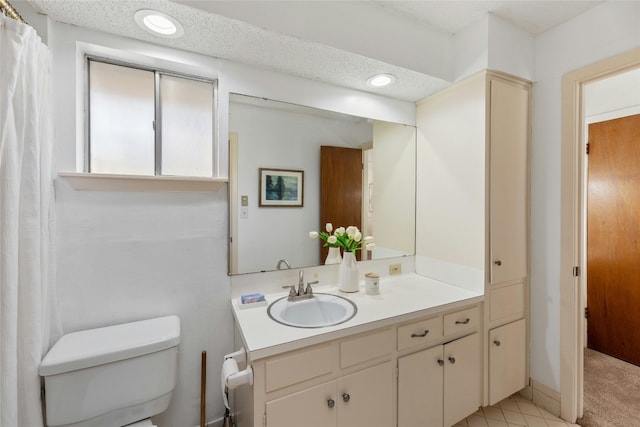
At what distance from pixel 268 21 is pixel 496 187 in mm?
1524

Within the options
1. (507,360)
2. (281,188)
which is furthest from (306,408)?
(507,360)

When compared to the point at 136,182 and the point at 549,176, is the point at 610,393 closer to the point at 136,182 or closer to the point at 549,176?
the point at 549,176

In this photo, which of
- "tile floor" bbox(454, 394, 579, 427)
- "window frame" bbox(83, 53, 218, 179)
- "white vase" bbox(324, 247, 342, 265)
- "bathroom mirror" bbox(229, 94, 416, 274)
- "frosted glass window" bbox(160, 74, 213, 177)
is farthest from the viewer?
"white vase" bbox(324, 247, 342, 265)

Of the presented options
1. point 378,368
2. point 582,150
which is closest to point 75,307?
point 378,368

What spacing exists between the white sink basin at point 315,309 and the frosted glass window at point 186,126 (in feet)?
2.79

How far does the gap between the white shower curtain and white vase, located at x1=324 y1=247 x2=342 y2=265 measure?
1334mm

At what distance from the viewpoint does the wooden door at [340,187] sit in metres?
1.80

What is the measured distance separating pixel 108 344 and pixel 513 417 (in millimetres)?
2289

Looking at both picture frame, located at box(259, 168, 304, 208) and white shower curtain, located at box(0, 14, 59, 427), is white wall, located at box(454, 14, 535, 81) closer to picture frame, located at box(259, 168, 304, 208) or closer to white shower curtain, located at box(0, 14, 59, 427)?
picture frame, located at box(259, 168, 304, 208)

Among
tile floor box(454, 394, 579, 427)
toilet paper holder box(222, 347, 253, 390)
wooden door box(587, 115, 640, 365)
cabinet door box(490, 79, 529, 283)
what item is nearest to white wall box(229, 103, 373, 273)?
toilet paper holder box(222, 347, 253, 390)

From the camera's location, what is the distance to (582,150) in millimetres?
1610

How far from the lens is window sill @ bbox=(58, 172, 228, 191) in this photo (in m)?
1.19

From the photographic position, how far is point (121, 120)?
1361 millimetres

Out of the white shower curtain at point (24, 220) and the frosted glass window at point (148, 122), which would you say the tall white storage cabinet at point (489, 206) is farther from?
the white shower curtain at point (24, 220)
